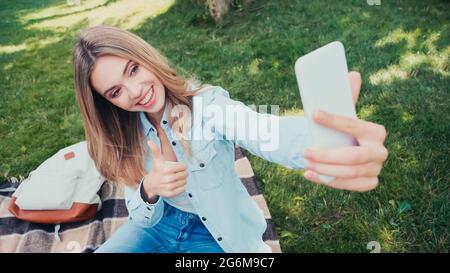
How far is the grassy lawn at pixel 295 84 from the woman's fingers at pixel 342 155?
49.9 inches

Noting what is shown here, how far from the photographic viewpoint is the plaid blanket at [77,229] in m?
2.34

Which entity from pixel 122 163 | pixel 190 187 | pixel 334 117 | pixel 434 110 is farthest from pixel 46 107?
pixel 334 117

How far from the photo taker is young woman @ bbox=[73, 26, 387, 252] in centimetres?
138

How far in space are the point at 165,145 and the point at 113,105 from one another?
26 cm

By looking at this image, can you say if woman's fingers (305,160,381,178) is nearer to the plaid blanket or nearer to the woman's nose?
the woman's nose

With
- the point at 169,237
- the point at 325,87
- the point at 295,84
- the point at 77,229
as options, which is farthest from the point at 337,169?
the point at 295,84

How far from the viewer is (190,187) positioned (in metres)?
1.67

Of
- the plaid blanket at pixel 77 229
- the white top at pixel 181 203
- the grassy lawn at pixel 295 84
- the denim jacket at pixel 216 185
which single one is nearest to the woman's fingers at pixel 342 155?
the denim jacket at pixel 216 185

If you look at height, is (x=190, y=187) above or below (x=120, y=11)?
above

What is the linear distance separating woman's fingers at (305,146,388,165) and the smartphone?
0.5 inches

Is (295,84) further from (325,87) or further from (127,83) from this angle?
(325,87)

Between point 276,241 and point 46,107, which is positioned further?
point 46,107
